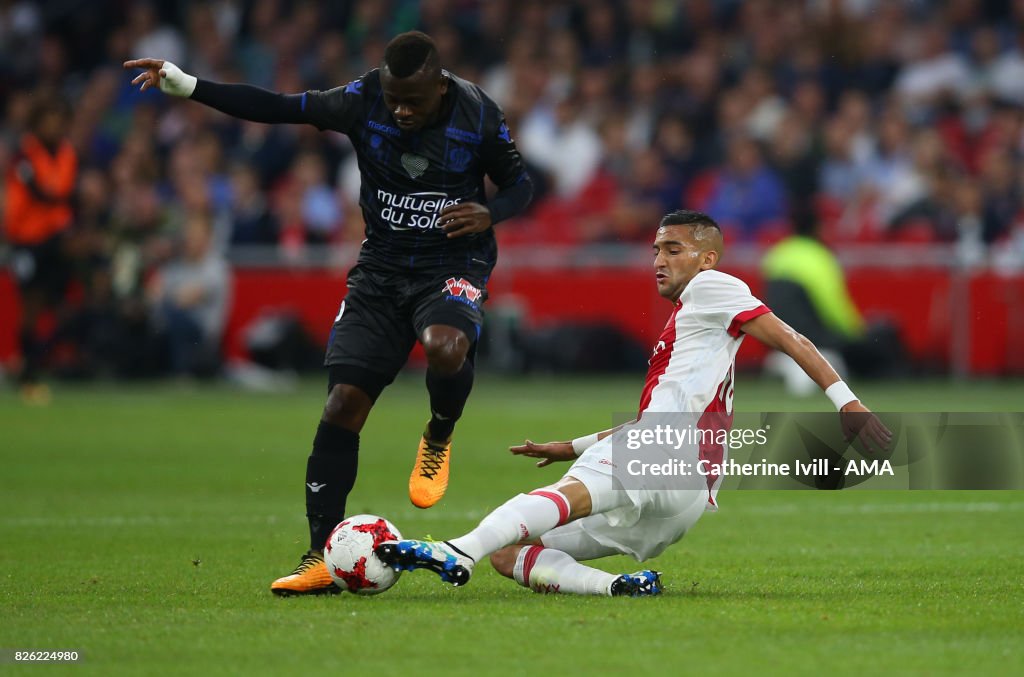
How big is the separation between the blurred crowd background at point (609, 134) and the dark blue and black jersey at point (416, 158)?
1027 cm

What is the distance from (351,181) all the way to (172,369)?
11.7ft

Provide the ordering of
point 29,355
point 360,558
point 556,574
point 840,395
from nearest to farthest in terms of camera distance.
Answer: point 840,395 < point 360,558 < point 556,574 < point 29,355

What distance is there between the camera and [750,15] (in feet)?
73.2

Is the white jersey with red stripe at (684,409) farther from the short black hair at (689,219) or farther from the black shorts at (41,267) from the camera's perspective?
the black shorts at (41,267)

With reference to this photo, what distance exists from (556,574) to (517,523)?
0.58m

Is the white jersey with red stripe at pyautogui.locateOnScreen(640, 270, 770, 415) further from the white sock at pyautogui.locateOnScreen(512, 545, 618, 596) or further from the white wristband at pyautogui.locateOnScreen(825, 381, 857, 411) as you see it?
the white sock at pyautogui.locateOnScreen(512, 545, 618, 596)

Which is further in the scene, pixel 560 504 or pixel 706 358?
pixel 706 358

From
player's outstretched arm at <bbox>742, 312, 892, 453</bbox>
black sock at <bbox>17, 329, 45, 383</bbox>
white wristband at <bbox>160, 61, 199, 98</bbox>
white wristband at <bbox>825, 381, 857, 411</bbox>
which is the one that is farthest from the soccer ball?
black sock at <bbox>17, 329, 45, 383</bbox>

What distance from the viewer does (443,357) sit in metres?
6.97

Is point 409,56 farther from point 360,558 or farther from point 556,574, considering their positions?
point 556,574

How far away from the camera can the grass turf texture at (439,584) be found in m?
5.13

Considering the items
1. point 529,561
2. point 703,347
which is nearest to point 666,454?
point 703,347

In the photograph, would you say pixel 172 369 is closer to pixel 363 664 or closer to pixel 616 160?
pixel 616 160

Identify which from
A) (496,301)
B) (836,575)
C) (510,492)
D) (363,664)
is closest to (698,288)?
(836,575)
